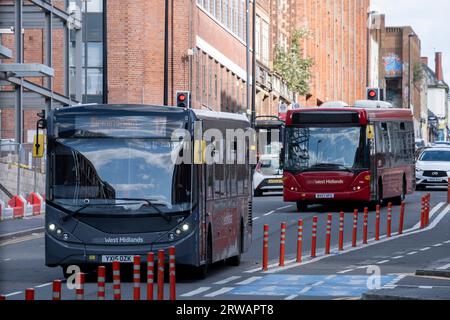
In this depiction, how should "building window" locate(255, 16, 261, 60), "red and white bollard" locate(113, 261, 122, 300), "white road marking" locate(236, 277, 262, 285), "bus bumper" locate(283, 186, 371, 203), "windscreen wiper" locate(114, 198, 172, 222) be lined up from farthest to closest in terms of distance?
"building window" locate(255, 16, 261, 60) < "bus bumper" locate(283, 186, 371, 203) < "windscreen wiper" locate(114, 198, 172, 222) < "white road marking" locate(236, 277, 262, 285) < "red and white bollard" locate(113, 261, 122, 300)

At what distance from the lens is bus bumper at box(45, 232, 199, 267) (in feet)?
73.0

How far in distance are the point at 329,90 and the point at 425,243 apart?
82888mm

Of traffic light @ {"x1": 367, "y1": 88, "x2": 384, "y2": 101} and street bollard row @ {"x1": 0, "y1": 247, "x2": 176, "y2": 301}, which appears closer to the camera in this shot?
street bollard row @ {"x1": 0, "y1": 247, "x2": 176, "y2": 301}

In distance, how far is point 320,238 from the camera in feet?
114

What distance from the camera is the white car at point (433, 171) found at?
196 feet

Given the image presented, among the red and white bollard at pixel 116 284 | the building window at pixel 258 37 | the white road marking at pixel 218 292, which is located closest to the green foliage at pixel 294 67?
the building window at pixel 258 37

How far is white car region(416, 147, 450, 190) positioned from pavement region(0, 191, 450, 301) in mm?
21342

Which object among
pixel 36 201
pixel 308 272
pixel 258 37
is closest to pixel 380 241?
pixel 308 272

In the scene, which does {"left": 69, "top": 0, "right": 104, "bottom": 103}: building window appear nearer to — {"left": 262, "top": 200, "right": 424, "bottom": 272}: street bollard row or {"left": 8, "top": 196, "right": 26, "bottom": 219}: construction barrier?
{"left": 8, "top": 196, "right": 26, "bottom": 219}: construction barrier

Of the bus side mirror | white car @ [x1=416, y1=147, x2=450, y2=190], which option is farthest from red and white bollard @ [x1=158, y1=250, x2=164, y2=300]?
white car @ [x1=416, y1=147, x2=450, y2=190]

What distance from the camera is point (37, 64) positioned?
158 ft

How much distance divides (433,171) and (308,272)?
36.1 metres

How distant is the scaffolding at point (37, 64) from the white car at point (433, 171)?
14.0m

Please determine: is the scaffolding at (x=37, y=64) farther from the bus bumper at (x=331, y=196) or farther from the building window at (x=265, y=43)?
the building window at (x=265, y=43)
